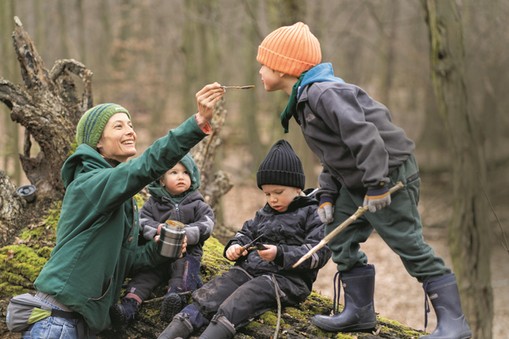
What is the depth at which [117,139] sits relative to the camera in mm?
4211

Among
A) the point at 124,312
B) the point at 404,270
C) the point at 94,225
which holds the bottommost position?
the point at 404,270

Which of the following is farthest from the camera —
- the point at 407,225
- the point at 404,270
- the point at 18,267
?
the point at 404,270

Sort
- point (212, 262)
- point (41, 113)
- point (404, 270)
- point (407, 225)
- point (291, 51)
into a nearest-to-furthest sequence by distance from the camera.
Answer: point (407, 225), point (291, 51), point (212, 262), point (41, 113), point (404, 270)

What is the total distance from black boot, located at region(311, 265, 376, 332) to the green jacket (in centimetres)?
133

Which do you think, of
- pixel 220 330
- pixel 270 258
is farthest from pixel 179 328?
pixel 270 258

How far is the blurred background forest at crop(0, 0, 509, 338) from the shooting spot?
42.6 feet

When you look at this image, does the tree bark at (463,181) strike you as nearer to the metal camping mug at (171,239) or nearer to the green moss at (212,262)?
the green moss at (212,262)

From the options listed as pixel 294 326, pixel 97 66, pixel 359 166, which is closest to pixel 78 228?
pixel 294 326

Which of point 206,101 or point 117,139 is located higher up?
point 206,101

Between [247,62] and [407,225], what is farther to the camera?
[247,62]

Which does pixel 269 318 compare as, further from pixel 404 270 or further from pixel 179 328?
pixel 404 270

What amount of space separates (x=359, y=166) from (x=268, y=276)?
45.1 inches

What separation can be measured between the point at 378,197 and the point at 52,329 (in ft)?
7.21

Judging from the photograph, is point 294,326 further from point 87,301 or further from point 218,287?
point 87,301
